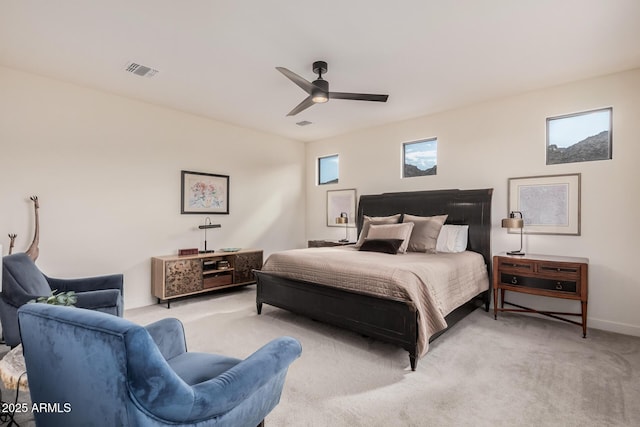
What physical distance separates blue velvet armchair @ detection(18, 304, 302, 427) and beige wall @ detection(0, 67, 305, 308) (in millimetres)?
3225

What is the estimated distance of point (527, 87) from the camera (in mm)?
3971

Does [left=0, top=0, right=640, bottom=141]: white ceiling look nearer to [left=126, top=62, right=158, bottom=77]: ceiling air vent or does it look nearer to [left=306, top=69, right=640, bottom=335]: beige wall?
[left=126, top=62, right=158, bottom=77]: ceiling air vent

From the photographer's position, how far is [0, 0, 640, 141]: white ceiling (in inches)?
97.5

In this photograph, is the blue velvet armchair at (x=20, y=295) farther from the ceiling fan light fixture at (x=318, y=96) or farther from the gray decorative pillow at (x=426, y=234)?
the gray decorative pillow at (x=426, y=234)

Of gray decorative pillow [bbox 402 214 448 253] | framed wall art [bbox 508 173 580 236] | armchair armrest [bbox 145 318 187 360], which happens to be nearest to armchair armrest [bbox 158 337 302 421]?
armchair armrest [bbox 145 318 187 360]

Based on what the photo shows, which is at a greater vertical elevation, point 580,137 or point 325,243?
point 580,137

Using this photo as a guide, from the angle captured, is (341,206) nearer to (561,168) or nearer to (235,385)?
(561,168)

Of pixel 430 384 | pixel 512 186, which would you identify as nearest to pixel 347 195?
pixel 512 186

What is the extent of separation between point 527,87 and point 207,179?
191 inches

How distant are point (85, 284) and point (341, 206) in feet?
14.0

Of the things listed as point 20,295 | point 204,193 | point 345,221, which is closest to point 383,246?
point 345,221

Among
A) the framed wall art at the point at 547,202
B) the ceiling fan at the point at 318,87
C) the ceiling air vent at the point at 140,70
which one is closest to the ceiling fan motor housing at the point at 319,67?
the ceiling fan at the point at 318,87

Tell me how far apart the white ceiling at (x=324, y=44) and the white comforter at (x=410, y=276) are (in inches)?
83.6

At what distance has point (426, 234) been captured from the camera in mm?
4234
